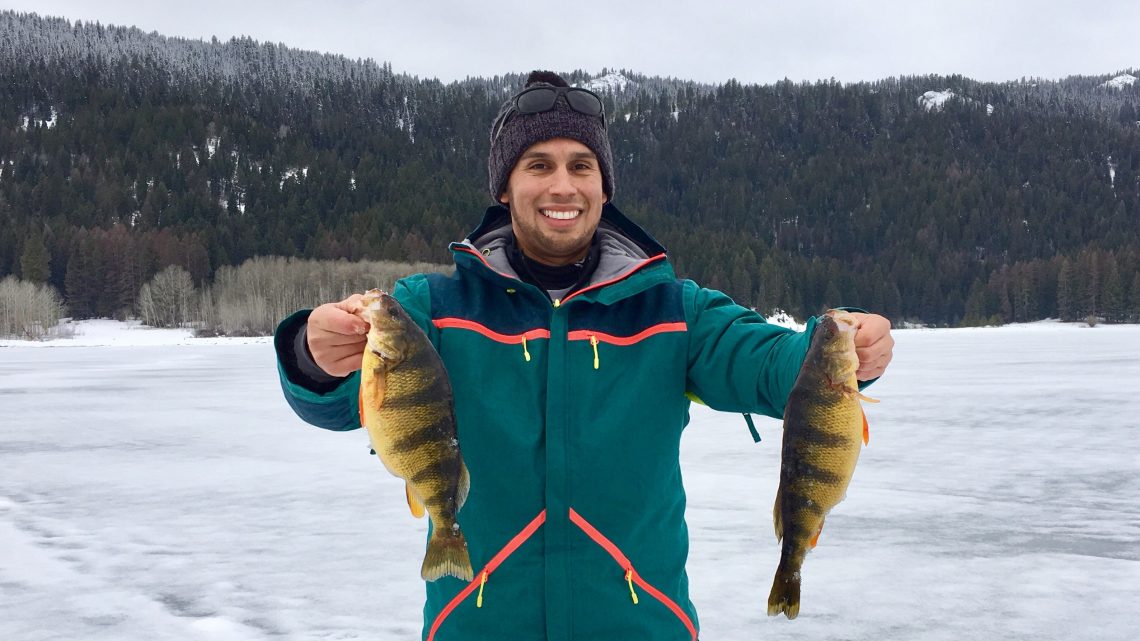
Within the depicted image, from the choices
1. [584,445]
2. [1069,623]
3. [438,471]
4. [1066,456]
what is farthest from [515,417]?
[1066,456]

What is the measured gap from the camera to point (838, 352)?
180cm

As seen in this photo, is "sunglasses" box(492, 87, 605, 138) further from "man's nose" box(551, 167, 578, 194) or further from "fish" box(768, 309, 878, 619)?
"fish" box(768, 309, 878, 619)

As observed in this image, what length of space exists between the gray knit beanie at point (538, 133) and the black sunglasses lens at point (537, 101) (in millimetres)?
15

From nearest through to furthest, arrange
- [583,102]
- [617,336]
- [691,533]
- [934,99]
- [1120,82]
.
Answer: [617,336] < [583,102] < [691,533] < [934,99] < [1120,82]

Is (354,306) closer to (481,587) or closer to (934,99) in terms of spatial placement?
(481,587)

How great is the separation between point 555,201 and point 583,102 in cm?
42

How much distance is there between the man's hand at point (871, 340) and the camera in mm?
1956

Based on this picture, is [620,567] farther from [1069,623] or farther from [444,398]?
[1069,623]

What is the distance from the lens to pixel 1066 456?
8.39 metres

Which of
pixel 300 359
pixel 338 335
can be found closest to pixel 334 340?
pixel 338 335

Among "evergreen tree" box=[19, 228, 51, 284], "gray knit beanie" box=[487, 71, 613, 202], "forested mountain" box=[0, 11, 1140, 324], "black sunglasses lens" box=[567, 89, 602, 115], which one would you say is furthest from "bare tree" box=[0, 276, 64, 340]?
"black sunglasses lens" box=[567, 89, 602, 115]

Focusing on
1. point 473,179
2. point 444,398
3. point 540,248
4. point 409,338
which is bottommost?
point 444,398

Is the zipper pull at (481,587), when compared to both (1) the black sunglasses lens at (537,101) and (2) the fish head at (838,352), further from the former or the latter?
(1) the black sunglasses lens at (537,101)

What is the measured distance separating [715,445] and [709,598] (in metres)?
5.30
